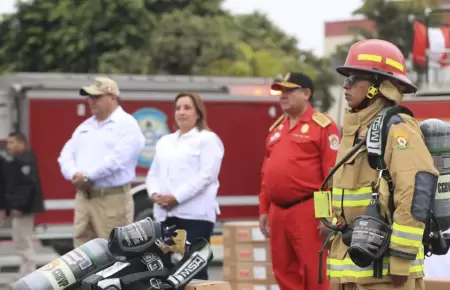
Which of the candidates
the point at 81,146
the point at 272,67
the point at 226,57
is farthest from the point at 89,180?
the point at 272,67

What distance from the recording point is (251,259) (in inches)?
360

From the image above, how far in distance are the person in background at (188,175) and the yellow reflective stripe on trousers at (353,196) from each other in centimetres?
294

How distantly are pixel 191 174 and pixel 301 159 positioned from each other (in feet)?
3.36

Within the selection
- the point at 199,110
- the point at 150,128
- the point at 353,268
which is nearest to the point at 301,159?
the point at 199,110

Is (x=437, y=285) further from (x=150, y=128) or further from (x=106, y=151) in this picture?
(x=150, y=128)

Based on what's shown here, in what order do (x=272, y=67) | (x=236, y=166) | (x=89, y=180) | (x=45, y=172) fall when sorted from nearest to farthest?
(x=89, y=180), (x=45, y=172), (x=236, y=166), (x=272, y=67)

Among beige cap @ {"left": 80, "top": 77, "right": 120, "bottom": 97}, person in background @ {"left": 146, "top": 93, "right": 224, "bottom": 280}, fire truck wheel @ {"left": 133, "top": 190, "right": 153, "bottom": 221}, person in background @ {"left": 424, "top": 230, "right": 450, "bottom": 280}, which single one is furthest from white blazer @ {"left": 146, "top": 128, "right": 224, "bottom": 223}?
fire truck wheel @ {"left": 133, "top": 190, "right": 153, "bottom": 221}

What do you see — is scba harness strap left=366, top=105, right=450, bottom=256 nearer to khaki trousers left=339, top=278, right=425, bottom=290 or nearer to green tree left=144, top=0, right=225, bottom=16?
khaki trousers left=339, top=278, right=425, bottom=290

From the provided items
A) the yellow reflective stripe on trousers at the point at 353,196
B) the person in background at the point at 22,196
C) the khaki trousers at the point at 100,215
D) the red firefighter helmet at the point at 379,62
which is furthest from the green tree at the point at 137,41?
the yellow reflective stripe on trousers at the point at 353,196

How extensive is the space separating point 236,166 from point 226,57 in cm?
1344

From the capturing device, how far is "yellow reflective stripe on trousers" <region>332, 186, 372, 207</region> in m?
5.19

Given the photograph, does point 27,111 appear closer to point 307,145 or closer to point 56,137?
point 56,137

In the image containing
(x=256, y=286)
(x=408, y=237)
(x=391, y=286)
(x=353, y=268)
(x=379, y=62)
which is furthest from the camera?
(x=256, y=286)

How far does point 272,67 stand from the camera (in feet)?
103
